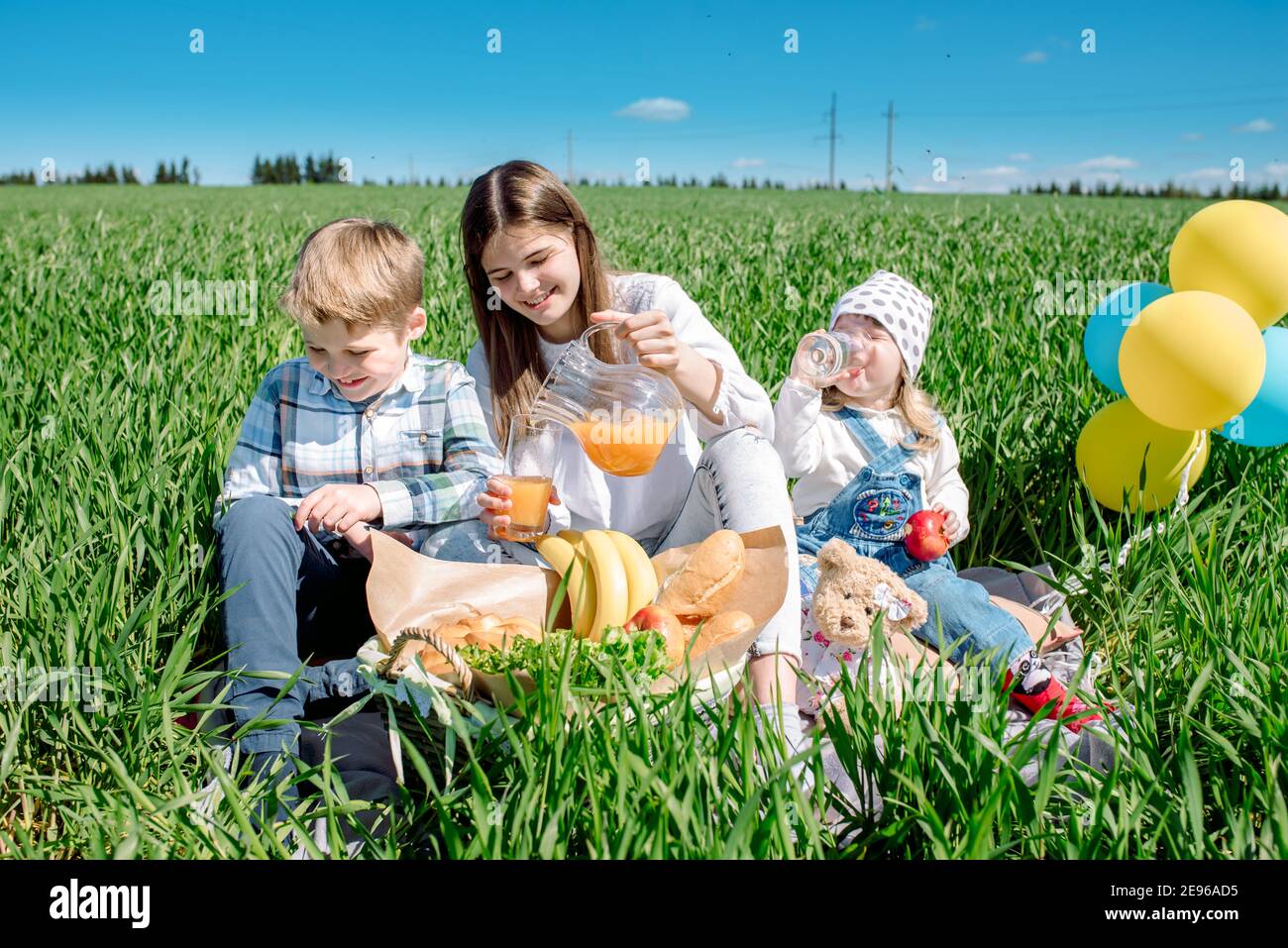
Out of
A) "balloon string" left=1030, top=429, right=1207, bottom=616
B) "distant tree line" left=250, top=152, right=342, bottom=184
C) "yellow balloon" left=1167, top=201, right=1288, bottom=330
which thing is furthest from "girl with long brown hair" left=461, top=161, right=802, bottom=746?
"distant tree line" left=250, top=152, right=342, bottom=184

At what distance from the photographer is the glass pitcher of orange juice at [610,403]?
210cm

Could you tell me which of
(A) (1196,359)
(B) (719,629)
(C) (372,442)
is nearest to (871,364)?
(A) (1196,359)

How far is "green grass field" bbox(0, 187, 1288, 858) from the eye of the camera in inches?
53.8

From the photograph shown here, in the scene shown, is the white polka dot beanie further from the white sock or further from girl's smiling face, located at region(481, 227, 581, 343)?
the white sock

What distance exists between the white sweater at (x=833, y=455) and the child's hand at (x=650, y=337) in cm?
42

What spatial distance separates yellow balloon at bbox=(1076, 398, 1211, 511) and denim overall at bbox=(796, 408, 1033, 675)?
1.55ft

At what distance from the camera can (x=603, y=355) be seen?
240 cm

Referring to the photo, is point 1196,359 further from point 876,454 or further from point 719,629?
point 719,629

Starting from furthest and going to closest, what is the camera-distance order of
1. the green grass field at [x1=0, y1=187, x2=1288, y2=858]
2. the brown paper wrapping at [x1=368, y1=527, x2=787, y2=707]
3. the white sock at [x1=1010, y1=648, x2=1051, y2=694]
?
the white sock at [x1=1010, y1=648, x2=1051, y2=694]
the brown paper wrapping at [x1=368, y1=527, x2=787, y2=707]
the green grass field at [x1=0, y1=187, x2=1288, y2=858]

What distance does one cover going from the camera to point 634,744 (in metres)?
1.46

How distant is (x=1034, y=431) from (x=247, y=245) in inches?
256

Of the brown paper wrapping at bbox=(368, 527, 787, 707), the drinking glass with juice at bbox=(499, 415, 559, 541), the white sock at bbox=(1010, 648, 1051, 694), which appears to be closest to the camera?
the brown paper wrapping at bbox=(368, 527, 787, 707)

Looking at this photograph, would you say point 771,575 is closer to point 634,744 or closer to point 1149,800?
point 634,744

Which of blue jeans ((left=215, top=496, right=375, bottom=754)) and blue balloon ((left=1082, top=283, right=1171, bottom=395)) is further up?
blue balloon ((left=1082, top=283, right=1171, bottom=395))
